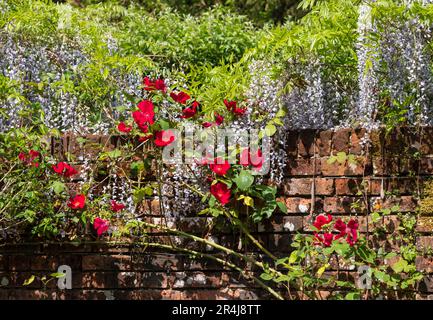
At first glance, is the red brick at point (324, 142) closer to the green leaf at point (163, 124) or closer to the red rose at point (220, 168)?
the red rose at point (220, 168)

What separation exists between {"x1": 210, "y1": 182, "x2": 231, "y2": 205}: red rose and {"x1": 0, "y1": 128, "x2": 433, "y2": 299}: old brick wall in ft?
0.99

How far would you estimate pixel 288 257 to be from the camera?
11.3 ft

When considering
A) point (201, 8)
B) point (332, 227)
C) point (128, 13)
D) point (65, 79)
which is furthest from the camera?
point (201, 8)

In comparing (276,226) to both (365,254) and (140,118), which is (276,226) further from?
(140,118)

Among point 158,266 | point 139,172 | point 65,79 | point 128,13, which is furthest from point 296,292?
point 128,13

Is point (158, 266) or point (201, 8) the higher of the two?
point (201, 8)

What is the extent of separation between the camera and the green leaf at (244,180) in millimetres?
3279

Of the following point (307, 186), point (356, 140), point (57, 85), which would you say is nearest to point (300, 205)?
point (307, 186)

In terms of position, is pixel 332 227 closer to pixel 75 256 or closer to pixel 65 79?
pixel 75 256

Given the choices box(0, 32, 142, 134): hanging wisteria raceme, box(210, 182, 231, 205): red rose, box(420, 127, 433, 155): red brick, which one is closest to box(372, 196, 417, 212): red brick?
box(420, 127, 433, 155): red brick

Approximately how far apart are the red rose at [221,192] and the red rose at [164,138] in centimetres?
31

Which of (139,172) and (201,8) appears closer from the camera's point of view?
(139,172)

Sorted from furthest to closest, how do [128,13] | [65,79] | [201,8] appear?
[201,8] < [128,13] < [65,79]
